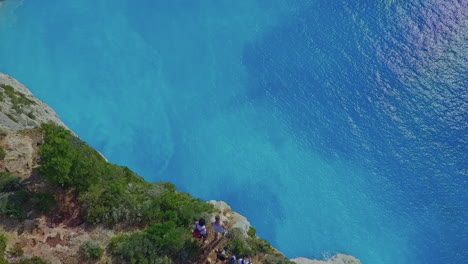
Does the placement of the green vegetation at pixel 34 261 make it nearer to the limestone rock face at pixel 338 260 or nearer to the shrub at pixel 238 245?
the shrub at pixel 238 245

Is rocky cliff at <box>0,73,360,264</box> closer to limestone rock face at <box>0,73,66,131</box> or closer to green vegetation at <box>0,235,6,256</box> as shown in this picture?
green vegetation at <box>0,235,6,256</box>

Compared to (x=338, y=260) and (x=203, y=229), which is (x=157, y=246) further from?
(x=338, y=260)

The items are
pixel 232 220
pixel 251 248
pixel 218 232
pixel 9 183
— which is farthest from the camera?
pixel 232 220

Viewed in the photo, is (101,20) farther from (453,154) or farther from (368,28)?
(453,154)

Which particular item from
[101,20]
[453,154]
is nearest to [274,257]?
[453,154]

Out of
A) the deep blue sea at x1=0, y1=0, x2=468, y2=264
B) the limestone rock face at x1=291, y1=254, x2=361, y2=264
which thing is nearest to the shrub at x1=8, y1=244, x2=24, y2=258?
the deep blue sea at x1=0, y1=0, x2=468, y2=264

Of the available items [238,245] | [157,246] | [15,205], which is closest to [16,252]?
[15,205]
